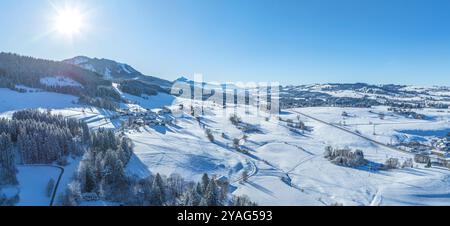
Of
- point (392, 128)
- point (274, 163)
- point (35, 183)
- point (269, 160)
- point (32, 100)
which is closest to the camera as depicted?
point (35, 183)

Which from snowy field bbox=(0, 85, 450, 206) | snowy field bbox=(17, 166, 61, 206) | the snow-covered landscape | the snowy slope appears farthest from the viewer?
the snowy slope

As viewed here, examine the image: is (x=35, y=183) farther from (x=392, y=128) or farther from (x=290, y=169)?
(x=392, y=128)

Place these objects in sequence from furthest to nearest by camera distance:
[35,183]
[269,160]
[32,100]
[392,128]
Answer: [32,100] < [392,128] < [269,160] < [35,183]

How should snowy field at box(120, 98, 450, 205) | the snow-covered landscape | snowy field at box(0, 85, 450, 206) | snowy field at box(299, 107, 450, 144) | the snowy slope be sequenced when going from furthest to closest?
the snowy slope < snowy field at box(299, 107, 450, 144) < snowy field at box(120, 98, 450, 205) < snowy field at box(0, 85, 450, 206) < the snow-covered landscape

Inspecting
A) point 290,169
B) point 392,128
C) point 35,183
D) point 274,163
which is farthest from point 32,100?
point 392,128

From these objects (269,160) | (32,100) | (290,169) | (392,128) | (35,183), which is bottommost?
(290,169)

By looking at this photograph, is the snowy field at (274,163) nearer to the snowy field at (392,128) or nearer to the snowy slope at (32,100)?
the snowy field at (392,128)

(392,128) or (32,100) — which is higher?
(32,100)

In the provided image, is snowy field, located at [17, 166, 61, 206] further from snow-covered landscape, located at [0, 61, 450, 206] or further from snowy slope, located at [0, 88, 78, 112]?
snowy slope, located at [0, 88, 78, 112]

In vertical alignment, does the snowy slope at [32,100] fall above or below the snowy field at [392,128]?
above

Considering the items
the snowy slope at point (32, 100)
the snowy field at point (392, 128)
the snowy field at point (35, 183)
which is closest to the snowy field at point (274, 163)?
the snowy field at point (35, 183)

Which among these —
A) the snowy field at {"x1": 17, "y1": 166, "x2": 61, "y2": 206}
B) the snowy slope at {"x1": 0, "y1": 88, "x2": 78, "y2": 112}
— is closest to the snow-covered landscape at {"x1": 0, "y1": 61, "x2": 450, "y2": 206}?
the snowy field at {"x1": 17, "y1": 166, "x2": 61, "y2": 206}

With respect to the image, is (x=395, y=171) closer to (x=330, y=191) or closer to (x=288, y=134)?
(x=330, y=191)

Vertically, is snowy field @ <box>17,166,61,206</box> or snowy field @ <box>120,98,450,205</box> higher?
snowy field @ <box>17,166,61,206</box>
